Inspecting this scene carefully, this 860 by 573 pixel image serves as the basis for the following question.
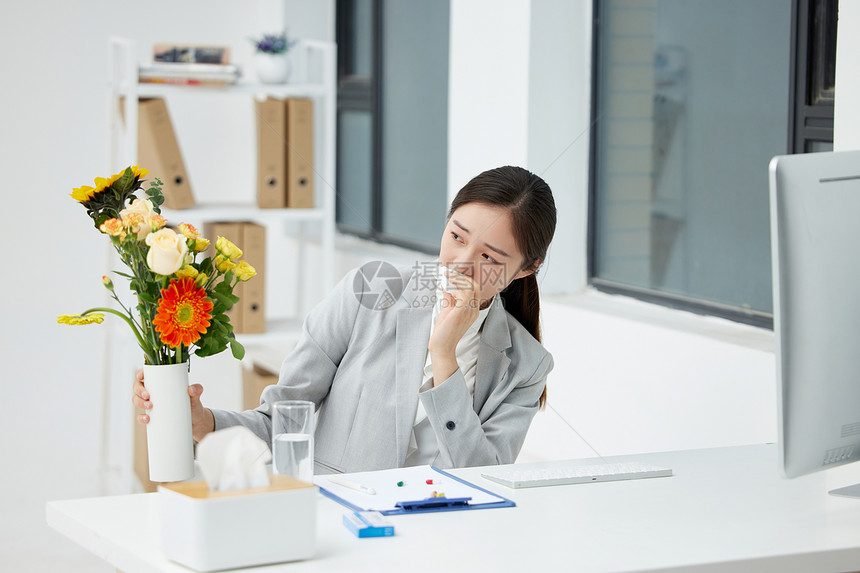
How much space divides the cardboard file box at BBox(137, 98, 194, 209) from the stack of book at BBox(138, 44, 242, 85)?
10 cm

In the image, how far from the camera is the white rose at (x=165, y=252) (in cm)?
119

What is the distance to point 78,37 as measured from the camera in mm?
3945

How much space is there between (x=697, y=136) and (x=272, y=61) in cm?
154

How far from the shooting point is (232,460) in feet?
3.26

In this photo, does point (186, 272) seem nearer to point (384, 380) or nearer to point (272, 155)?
point (384, 380)

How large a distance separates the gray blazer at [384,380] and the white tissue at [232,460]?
547mm

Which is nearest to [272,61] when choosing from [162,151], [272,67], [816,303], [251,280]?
[272,67]

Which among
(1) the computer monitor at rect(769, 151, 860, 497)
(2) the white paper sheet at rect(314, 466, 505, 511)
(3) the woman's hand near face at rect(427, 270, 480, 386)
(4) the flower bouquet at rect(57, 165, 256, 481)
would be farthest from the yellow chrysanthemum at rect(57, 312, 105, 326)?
(1) the computer monitor at rect(769, 151, 860, 497)

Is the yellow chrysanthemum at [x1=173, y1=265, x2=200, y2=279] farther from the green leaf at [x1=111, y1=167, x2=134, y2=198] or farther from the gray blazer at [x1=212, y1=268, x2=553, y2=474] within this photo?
the gray blazer at [x1=212, y1=268, x2=553, y2=474]

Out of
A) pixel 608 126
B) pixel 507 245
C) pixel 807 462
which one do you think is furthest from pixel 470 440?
pixel 608 126

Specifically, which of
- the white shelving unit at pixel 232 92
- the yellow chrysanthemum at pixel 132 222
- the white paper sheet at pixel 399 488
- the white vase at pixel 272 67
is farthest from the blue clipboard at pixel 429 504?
the white vase at pixel 272 67

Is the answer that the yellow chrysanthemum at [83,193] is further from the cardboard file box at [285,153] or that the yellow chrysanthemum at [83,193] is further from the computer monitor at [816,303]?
the cardboard file box at [285,153]

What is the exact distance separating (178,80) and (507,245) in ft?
6.23

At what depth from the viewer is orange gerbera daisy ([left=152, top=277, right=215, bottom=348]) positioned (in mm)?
1227
